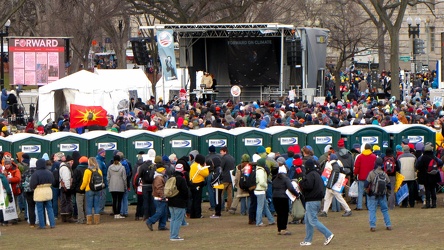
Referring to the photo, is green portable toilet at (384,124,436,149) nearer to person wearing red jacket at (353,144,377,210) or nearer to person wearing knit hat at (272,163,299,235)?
person wearing red jacket at (353,144,377,210)

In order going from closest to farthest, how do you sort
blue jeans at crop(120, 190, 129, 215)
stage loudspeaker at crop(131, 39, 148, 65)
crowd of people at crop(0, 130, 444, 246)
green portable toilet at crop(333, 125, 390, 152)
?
crowd of people at crop(0, 130, 444, 246)
blue jeans at crop(120, 190, 129, 215)
green portable toilet at crop(333, 125, 390, 152)
stage loudspeaker at crop(131, 39, 148, 65)

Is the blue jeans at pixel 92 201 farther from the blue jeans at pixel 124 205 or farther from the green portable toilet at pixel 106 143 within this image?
the green portable toilet at pixel 106 143

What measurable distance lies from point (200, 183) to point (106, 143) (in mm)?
3266

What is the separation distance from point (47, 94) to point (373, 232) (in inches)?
802

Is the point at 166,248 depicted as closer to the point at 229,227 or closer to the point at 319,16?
the point at 229,227

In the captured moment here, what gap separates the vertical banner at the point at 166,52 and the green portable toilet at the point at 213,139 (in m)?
15.8

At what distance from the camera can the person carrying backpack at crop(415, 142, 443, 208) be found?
2084 cm

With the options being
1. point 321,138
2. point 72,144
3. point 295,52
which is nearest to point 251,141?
point 321,138

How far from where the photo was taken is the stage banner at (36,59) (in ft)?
126

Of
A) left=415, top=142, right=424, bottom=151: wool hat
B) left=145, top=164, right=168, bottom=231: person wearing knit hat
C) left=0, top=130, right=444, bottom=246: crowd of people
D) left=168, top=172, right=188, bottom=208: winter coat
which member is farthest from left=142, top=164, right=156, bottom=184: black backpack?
left=415, top=142, right=424, bottom=151: wool hat

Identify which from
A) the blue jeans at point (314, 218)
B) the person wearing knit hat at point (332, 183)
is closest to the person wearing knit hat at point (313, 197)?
the blue jeans at point (314, 218)

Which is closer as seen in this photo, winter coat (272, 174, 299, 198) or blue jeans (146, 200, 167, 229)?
winter coat (272, 174, 299, 198)

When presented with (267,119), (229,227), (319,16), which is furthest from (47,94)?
(319,16)

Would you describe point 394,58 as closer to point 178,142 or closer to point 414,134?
point 414,134
